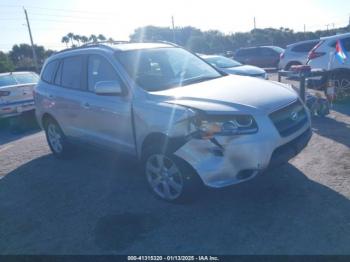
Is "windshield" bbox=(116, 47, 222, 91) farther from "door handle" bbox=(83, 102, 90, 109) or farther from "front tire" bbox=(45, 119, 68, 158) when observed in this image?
"front tire" bbox=(45, 119, 68, 158)

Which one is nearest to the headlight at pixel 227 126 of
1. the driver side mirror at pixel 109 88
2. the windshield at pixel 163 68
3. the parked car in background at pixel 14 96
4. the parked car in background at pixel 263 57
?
the windshield at pixel 163 68

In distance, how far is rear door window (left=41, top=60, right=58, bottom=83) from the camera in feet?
20.3

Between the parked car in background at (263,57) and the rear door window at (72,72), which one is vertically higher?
the rear door window at (72,72)

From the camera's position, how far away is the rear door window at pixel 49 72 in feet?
20.3

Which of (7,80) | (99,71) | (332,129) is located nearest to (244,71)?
(332,129)

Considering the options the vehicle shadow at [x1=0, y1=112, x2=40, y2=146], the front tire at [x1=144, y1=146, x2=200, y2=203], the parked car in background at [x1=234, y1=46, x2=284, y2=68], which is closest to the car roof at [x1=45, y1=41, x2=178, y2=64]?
the front tire at [x1=144, y1=146, x2=200, y2=203]

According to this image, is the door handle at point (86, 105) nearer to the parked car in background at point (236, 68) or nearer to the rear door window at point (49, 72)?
the rear door window at point (49, 72)

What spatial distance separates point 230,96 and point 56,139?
391 centimetres

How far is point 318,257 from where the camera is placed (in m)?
2.96

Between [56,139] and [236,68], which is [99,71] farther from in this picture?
[236,68]

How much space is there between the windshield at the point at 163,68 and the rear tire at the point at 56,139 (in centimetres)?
230

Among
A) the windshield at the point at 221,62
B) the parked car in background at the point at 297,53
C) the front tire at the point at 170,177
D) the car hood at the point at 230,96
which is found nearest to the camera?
the car hood at the point at 230,96

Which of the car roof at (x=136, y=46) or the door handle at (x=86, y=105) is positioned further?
the door handle at (x=86, y=105)

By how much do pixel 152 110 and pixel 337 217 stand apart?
7.53 ft
